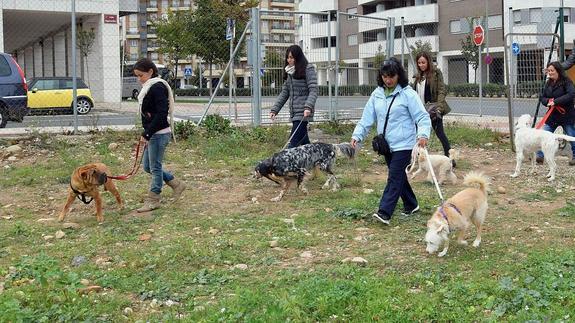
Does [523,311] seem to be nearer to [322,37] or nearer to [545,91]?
[545,91]

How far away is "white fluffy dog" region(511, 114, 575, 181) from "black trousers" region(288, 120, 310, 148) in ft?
9.84

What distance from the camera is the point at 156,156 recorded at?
23.8 ft

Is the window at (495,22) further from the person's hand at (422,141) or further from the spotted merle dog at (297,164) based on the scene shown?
the person's hand at (422,141)

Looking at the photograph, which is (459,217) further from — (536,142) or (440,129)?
(440,129)

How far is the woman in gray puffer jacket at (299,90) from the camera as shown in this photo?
28.1 ft

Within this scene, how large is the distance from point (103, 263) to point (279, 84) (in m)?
8.22

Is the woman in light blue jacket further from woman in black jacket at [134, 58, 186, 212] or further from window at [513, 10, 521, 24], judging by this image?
window at [513, 10, 521, 24]

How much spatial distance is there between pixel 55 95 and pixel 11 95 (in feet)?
23.4

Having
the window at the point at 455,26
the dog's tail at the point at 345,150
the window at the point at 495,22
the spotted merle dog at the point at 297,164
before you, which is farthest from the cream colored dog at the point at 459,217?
the window at the point at 455,26

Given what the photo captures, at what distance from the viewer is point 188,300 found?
4.46m

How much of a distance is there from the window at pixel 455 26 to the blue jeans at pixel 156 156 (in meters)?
48.1

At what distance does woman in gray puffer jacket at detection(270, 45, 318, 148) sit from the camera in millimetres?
8555

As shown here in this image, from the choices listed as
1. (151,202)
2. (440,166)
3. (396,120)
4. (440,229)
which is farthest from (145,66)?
(440,166)

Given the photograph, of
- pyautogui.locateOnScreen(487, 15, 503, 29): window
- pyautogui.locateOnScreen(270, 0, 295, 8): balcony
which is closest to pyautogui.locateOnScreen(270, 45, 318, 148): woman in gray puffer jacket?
pyautogui.locateOnScreen(487, 15, 503, 29): window
